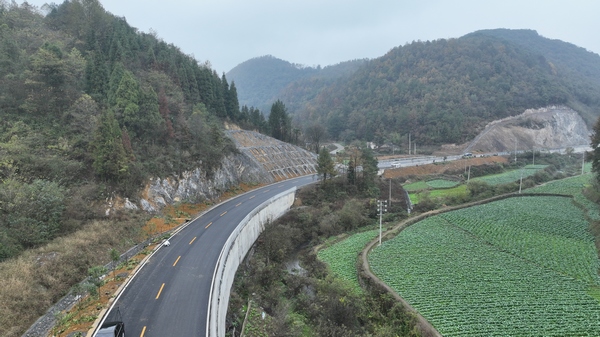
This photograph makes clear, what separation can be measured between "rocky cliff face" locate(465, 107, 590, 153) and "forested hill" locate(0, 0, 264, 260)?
74198mm

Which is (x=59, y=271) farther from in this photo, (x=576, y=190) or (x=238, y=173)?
(x=576, y=190)

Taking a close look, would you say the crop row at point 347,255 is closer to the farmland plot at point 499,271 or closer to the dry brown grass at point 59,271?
the farmland plot at point 499,271

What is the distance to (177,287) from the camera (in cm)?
1769

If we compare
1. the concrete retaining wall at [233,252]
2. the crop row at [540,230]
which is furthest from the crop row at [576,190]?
the concrete retaining wall at [233,252]

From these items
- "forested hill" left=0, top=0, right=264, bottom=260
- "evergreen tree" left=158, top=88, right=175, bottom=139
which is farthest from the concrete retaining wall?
"evergreen tree" left=158, top=88, right=175, bottom=139

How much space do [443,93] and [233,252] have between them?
99.6 meters

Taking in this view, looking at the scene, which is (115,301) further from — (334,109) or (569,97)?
(569,97)

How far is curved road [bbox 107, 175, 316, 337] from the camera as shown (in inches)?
573

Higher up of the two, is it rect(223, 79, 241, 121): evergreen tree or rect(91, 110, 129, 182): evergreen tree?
rect(223, 79, 241, 121): evergreen tree

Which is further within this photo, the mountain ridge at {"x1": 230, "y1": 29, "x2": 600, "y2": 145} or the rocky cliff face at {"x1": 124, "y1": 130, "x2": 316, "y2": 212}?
the mountain ridge at {"x1": 230, "y1": 29, "x2": 600, "y2": 145}

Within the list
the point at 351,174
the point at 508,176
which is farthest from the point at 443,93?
the point at 351,174

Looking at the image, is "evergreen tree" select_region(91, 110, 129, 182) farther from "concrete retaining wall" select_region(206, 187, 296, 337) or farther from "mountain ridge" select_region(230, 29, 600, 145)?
"mountain ridge" select_region(230, 29, 600, 145)

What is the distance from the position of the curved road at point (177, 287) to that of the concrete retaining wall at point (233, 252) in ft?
1.61

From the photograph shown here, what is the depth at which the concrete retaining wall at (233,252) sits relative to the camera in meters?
15.7
